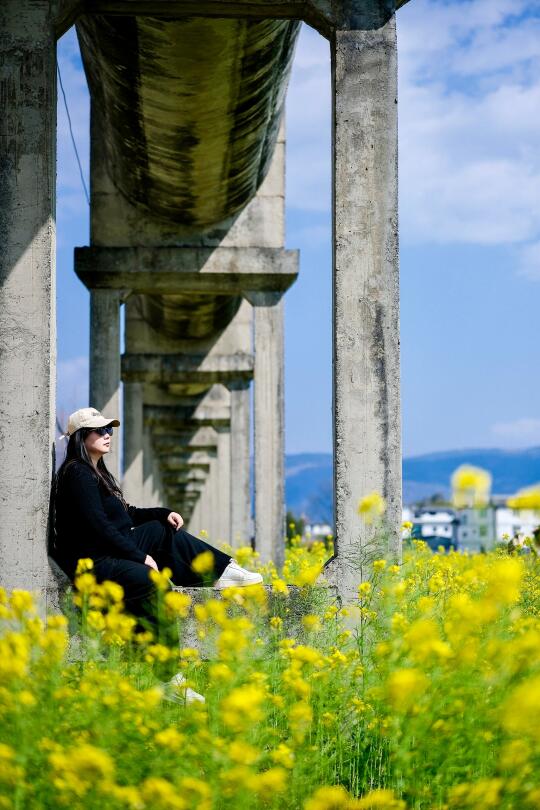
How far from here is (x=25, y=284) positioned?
20.3 feet

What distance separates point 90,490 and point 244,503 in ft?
44.6

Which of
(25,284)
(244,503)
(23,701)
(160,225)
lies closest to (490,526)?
(23,701)

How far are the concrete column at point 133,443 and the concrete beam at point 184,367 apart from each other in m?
0.31

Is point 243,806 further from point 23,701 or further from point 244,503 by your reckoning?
point 244,503

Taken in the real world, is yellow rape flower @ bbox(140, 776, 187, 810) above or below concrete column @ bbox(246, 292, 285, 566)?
below

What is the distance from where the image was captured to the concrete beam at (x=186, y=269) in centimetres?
1315

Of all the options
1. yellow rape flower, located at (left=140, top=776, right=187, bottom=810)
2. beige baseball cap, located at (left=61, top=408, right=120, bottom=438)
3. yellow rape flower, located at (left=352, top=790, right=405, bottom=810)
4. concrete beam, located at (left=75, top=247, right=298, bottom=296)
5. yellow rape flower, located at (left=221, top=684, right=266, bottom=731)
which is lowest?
yellow rape flower, located at (left=352, top=790, right=405, bottom=810)

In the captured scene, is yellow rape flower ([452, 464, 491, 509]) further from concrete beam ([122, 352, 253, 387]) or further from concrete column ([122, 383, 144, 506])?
concrete beam ([122, 352, 253, 387])

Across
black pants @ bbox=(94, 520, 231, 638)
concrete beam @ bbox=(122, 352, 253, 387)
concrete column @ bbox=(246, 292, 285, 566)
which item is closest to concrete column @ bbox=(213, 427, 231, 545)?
concrete beam @ bbox=(122, 352, 253, 387)

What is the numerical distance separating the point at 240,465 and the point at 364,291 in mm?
13651

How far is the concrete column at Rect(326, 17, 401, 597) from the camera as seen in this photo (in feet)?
20.4

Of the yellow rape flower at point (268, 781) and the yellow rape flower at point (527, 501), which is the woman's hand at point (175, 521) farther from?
the yellow rape flower at point (268, 781)

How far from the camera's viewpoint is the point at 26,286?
6188 millimetres

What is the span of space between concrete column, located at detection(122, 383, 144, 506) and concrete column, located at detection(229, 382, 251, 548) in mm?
1682
